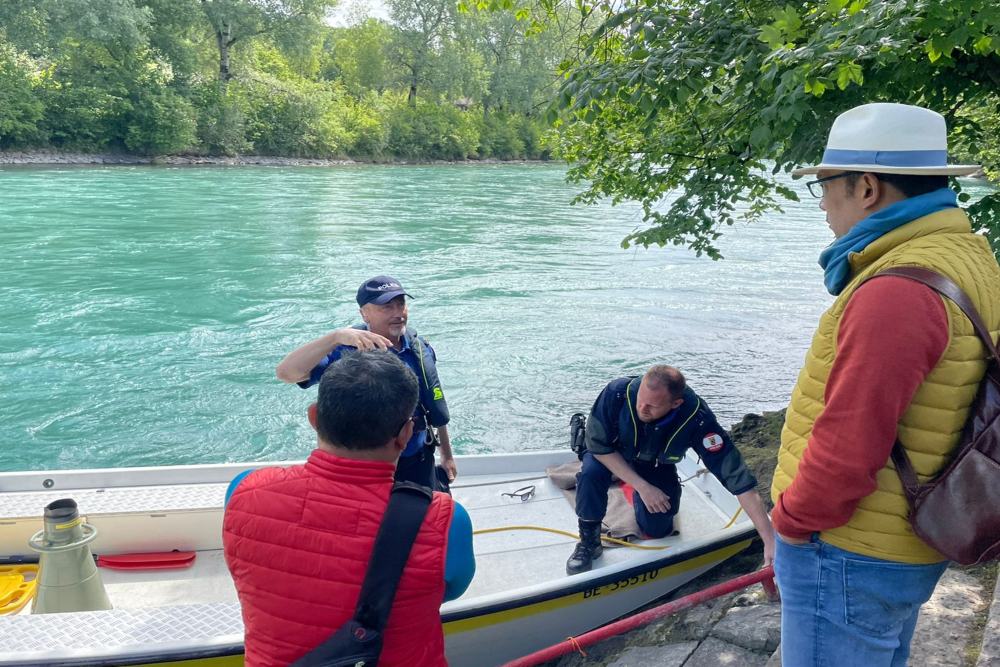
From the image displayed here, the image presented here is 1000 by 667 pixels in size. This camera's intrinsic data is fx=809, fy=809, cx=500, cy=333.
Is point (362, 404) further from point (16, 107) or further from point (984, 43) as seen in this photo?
point (16, 107)

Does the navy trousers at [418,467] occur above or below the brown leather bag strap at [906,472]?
below

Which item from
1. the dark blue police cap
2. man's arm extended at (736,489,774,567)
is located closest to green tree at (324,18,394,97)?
the dark blue police cap

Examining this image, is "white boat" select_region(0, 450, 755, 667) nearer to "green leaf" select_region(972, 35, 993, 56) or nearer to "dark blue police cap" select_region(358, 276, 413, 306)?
"dark blue police cap" select_region(358, 276, 413, 306)

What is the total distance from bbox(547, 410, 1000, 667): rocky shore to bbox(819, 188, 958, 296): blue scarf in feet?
5.50

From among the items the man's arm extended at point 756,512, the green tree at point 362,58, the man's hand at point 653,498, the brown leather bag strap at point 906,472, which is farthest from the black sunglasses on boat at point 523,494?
the green tree at point 362,58

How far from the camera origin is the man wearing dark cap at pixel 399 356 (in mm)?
3633

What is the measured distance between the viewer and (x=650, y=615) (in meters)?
3.77

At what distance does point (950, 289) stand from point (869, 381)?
251mm

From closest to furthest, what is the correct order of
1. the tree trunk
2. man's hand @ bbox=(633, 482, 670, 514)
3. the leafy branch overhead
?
the leafy branch overhead → man's hand @ bbox=(633, 482, 670, 514) → the tree trunk

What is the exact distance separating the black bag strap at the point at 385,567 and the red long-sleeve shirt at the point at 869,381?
35.1 inches

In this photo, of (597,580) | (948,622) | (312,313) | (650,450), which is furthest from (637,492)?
(312,313)

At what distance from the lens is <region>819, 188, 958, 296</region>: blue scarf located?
5.80ft

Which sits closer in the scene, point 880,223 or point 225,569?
point 880,223

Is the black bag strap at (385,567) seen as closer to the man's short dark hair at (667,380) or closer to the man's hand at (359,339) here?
the man's hand at (359,339)
